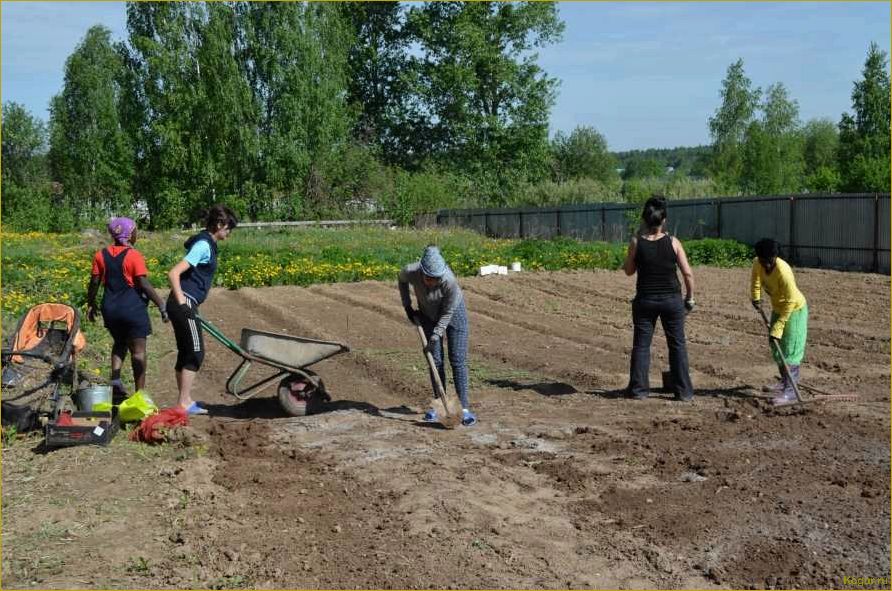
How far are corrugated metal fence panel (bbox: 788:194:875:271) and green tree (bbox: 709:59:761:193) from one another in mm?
34432

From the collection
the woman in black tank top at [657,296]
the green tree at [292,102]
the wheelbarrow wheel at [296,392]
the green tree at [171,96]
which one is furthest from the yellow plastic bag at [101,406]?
the green tree at [171,96]

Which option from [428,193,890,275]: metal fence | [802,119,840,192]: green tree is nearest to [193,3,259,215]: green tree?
[428,193,890,275]: metal fence

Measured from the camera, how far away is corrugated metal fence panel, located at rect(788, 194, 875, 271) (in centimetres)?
2169

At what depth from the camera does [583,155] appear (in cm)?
8069

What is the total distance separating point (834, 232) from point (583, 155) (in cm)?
5899

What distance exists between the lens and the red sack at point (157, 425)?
7188 millimetres

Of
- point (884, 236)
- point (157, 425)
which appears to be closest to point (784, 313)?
point (157, 425)

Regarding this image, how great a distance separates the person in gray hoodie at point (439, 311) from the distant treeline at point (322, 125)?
29.1m

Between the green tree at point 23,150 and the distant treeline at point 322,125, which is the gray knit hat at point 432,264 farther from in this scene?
the green tree at point 23,150

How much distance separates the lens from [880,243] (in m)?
21.0

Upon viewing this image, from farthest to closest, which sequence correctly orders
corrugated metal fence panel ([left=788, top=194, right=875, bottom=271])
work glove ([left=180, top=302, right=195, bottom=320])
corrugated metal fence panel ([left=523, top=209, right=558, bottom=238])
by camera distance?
corrugated metal fence panel ([left=523, top=209, right=558, bottom=238]) → corrugated metal fence panel ([left=788, top=194, right=875, bottom=271]) → work glove ([left=180, top=302, right=195, bottom=320])

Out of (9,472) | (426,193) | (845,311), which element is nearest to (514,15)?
(426,193)

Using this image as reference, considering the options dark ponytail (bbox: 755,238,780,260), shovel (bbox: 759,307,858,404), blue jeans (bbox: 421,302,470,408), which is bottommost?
shovel (bbox: 759,307,858,404)

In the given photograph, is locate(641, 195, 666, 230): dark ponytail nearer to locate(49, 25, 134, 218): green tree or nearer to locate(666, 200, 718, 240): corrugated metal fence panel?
locate(666, 200, 718, 240): corrugated metal fence panel
